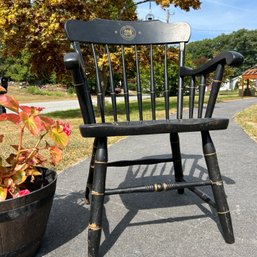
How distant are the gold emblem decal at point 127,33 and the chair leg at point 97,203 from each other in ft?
3.15

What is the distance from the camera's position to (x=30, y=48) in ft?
27.6

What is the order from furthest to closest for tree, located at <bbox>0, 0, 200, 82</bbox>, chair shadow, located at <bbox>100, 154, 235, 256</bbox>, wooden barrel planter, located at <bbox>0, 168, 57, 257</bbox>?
tree, located at <bbox>0, 0, 200, 82</bbox> → chair shadow, located at <bbox>100, 154, 235, 256</bbox> → wooden barrel planter, located at <bbox>0, 168, 57, 257</bbox>

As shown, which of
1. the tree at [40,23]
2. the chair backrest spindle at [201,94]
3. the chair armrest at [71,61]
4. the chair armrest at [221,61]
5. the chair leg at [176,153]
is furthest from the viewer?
the tree at [40,23]

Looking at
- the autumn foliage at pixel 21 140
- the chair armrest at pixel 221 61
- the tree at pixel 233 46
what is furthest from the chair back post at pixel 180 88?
the tree at pixel 233 46

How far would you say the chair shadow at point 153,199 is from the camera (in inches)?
74.1

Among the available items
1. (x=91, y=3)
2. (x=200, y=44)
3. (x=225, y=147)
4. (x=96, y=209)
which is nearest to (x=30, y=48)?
(x=91, y=3)

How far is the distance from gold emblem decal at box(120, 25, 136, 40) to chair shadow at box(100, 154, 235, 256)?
114 cm

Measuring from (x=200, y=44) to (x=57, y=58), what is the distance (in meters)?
67.3

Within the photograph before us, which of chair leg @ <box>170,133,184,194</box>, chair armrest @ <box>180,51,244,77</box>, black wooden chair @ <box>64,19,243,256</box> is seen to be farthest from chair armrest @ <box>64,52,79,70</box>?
chair leg @ <box>170,133,184,194</box>

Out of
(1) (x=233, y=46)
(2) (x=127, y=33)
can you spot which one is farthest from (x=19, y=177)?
(1) (x=233, y=46)

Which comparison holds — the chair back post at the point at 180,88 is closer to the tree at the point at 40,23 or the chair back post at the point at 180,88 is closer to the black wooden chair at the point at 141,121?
the black wooden chair at the point at 141,121

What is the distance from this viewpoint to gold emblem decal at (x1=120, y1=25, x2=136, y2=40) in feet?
7.39

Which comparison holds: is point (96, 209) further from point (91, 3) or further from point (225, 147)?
point (91, 3)

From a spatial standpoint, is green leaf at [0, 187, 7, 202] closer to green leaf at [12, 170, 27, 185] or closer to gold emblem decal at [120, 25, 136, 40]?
green leaf at [12, 170, 27, 185]
